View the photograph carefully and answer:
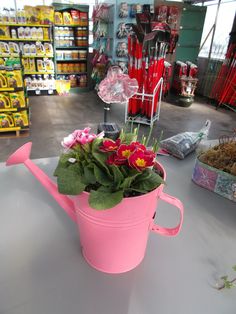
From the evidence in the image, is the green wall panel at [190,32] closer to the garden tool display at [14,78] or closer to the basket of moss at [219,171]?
the garden tool display at [14,78]

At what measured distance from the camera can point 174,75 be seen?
5.96m

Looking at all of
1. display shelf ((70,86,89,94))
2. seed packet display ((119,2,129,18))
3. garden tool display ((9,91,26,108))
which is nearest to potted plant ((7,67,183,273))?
garden tool display ((9,91,26,108))

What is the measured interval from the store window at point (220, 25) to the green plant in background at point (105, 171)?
5961 millimetres

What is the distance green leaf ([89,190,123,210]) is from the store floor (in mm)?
2445

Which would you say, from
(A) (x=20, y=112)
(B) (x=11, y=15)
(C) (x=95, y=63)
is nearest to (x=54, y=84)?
(C) (x=95, y=63)

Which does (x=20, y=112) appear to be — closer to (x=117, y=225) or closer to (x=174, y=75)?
(x=117, y=225)

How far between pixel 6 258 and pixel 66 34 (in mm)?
5440

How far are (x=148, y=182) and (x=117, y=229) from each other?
103 millimetres

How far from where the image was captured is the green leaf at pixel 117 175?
41cm

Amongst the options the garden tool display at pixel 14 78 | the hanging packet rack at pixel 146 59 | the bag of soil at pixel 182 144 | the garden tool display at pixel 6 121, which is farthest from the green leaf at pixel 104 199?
the garden tool display at pixel 6 121

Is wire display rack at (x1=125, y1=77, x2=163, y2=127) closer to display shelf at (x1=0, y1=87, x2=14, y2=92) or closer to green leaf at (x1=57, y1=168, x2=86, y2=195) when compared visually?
display shelf at (x1=0, y1=87, x2=14, y2=92)

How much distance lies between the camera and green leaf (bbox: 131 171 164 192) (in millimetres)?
433

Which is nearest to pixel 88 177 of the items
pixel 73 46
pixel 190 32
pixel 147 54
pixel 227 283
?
pixel 227 283

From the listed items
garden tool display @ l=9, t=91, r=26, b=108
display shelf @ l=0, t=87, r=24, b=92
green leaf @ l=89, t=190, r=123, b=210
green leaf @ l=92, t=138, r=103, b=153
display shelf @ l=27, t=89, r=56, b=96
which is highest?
green leaf @ l=92, t=138, r=103, b=153
